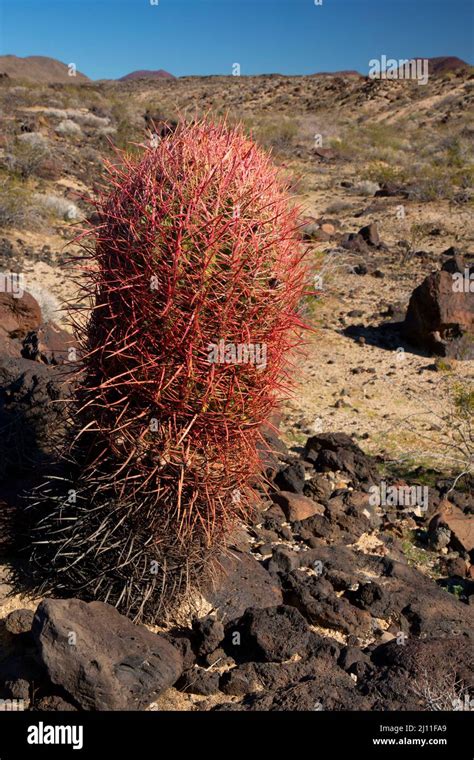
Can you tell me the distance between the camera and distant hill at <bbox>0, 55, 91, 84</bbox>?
80.1m

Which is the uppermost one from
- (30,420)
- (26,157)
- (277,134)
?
(277,134)

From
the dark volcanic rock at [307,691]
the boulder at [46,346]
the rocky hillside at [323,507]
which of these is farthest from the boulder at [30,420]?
the dark volcanic rock at [307,691]

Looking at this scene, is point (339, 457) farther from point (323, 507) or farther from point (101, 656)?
point (101, 656)

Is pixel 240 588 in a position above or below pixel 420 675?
above

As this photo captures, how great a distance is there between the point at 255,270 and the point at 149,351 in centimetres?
54

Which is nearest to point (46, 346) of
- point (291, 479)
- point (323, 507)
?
point (291, 479)

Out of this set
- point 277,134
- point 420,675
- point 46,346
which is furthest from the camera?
point 277,134

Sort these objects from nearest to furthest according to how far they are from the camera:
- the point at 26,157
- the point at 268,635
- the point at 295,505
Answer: the point at 268,635
the point at 295,505
the point at 26,157

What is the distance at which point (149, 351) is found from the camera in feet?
9.57

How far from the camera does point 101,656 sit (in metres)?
2.90

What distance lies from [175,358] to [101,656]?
48.8 inches

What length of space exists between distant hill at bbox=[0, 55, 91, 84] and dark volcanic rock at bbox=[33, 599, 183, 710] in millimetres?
84062

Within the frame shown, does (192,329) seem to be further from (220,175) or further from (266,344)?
(220,175)

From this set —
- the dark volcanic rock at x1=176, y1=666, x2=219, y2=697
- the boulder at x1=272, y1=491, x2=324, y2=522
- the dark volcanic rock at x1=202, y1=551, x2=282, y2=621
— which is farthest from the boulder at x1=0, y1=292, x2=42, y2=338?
the dark volcanic rock at x1=176, y1=666, x2=219, y2=697
